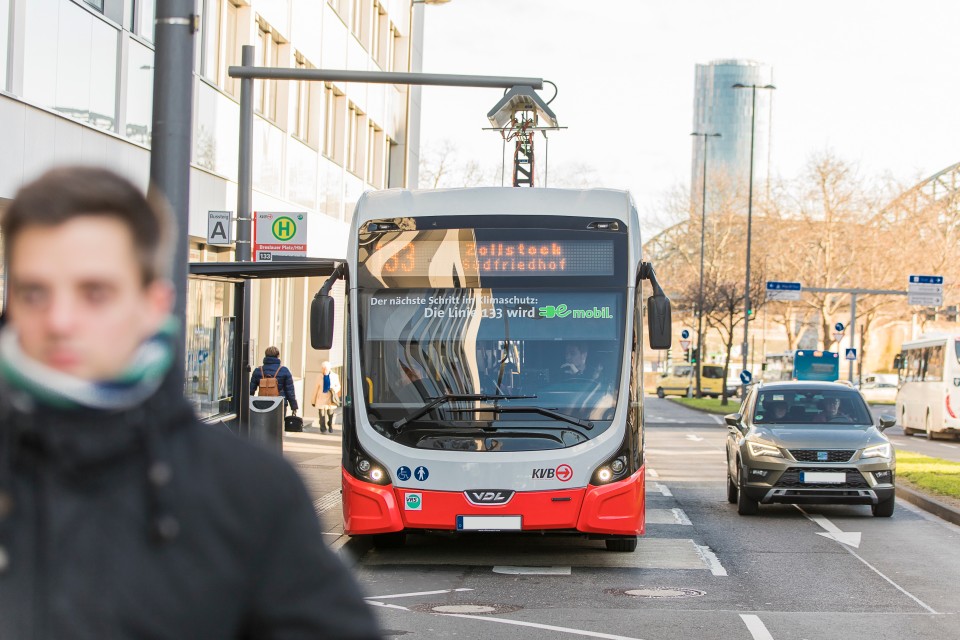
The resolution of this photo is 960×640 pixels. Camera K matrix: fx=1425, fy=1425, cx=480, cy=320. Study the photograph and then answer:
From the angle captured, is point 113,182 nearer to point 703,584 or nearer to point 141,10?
point 703,584

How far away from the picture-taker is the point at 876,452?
1577 cm

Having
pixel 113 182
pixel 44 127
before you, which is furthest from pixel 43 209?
pixel 44 127

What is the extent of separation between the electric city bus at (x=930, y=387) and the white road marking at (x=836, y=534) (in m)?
24.0

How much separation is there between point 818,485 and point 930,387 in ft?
86.2

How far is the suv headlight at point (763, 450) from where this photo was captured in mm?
15828

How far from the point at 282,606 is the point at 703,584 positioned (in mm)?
9398

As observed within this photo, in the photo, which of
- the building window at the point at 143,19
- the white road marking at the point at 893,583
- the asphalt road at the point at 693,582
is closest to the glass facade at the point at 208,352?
the asphalt road at the point at 693,582

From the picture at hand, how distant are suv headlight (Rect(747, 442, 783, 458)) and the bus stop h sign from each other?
18.1ft

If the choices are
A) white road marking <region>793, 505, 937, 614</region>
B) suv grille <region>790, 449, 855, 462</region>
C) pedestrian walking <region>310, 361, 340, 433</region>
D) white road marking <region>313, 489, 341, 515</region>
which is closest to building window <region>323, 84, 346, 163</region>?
pedestrian walking <region>310, 361, 340, 433</region>

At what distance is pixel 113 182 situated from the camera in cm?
179

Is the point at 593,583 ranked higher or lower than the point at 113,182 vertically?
lower

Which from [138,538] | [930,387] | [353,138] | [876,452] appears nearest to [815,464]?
[876,452]

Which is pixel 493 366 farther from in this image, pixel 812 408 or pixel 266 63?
pixel 266 63

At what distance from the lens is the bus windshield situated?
1184 cm
